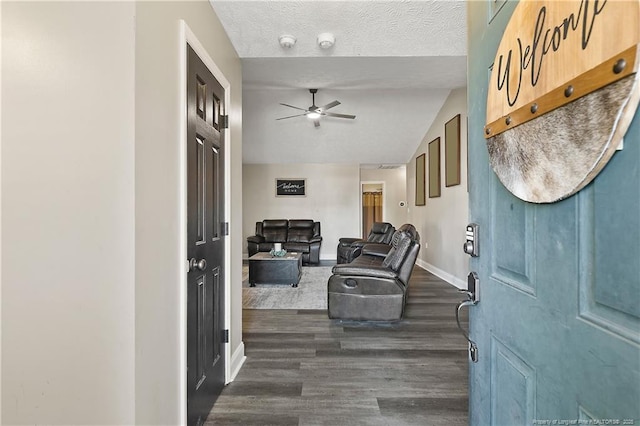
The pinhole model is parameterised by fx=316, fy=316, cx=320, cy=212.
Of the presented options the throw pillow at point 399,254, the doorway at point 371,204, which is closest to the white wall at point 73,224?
the throw pillow at point 399,254

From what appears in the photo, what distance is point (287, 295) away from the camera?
442 centimetres

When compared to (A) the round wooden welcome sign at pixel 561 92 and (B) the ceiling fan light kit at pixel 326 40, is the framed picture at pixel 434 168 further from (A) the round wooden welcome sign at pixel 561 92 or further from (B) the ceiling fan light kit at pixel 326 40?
(A) the round wooden welcome sign at pixel 561 92

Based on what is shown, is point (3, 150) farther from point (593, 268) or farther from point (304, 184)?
point (304, 184)

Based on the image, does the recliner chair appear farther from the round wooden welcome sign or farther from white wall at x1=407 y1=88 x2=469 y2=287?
the round wooden welcome sign

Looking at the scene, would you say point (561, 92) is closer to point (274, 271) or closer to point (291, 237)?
point (274, 271)

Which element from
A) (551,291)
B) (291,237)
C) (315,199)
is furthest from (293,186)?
(551,291)

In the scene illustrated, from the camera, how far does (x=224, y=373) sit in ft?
6.97

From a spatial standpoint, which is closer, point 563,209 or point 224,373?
point 563,209

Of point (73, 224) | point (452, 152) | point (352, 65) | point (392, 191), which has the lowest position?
point (73, 224)

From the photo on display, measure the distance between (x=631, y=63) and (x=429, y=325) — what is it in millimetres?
3180

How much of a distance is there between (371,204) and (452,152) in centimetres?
575

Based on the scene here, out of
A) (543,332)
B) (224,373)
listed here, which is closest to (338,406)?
(224,373)

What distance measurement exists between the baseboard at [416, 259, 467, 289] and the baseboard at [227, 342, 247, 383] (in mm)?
3361

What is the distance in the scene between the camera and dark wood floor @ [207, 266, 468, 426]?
1860 millimetres
